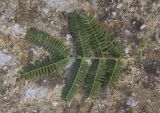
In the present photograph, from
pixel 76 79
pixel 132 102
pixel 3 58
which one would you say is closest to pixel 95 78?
pixel 76 79

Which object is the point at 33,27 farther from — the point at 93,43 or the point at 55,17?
the point at 93,43

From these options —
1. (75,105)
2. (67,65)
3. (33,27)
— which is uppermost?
(33,27)

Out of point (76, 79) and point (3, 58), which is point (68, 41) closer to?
point (76, 79)

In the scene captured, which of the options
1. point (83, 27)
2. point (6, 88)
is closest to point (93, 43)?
point (83, 27)

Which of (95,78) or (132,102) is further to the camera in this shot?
(132,102)

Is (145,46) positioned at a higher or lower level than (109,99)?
higher

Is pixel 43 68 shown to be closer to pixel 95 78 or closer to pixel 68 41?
pixel 68 41

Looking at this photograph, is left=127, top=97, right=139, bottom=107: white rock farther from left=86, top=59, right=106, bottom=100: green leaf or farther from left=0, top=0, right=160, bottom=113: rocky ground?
left=86, top=59, right=106, bottom=100: green leaf

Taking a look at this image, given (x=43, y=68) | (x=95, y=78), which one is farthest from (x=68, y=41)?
(x=95, y=78)

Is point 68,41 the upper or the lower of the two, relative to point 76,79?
upper

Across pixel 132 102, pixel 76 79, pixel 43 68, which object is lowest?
pixel 132 102
